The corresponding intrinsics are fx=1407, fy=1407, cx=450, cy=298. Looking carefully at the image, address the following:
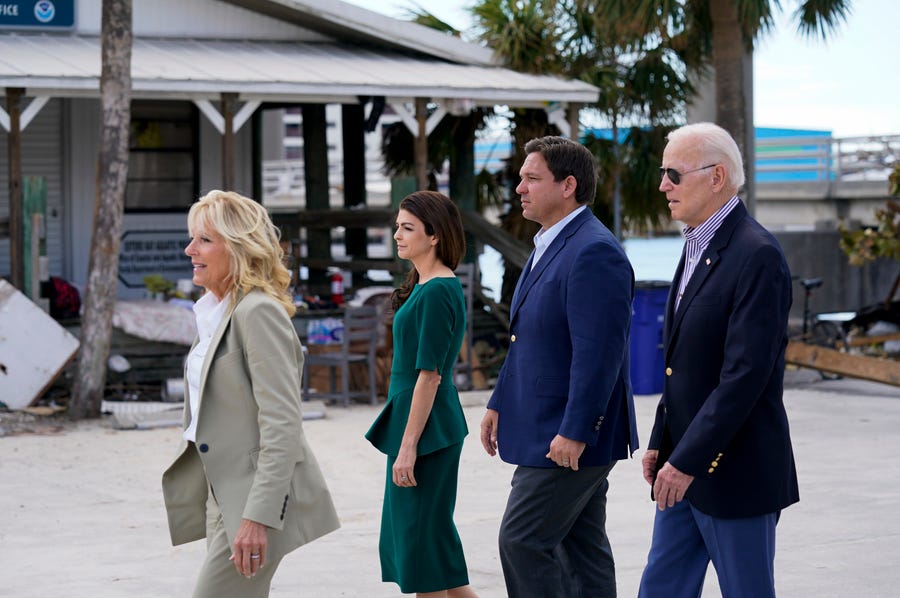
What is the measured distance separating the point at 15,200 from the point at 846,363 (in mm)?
7956

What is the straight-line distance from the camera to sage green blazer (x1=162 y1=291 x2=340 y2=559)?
12.0ft

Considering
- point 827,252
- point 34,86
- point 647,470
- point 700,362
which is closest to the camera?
point 700,362

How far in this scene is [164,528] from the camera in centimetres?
770

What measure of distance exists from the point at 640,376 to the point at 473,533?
629cm

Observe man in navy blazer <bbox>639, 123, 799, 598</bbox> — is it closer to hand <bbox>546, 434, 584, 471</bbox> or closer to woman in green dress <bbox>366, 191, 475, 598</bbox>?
hand <bbox>546, 434, 584, 471</bbox>

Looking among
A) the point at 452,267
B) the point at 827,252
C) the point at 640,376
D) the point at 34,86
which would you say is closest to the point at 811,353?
the point at 640,376

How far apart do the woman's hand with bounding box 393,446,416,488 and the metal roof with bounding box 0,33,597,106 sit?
29.6 feet

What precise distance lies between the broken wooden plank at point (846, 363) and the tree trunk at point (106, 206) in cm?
616

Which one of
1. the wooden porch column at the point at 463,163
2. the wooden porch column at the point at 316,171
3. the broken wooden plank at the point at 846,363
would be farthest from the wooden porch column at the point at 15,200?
the broken wooden plank at the point at 846,363

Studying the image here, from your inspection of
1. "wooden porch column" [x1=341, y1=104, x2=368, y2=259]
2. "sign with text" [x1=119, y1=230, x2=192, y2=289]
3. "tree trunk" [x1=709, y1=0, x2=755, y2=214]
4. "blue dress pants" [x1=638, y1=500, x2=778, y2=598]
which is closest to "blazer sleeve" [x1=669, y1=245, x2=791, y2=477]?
"blue dress pants" [x1=638, y1=500, x2=778, y2=598]

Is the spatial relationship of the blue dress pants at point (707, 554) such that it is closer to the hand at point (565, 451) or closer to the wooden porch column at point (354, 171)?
the hand at point (565, 451)

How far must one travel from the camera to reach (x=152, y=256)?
16.6 m

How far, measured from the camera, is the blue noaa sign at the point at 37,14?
14.9 meters

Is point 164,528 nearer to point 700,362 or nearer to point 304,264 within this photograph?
point 700,362
